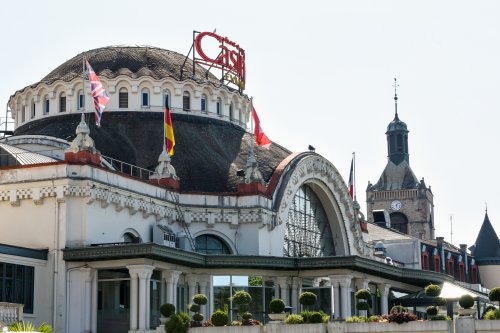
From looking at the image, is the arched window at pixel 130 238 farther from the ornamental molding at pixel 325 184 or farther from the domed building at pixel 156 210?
the ornamental molding at pixel 325 184

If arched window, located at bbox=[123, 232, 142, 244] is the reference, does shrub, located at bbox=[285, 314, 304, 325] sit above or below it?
below

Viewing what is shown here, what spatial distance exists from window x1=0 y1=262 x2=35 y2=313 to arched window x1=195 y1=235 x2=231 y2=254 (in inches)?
535

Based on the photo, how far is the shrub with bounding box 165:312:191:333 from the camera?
45.4 meters

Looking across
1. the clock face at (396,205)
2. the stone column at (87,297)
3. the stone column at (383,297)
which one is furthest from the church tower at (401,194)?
the stone column at (87,297)

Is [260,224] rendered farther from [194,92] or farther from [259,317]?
[194,92]

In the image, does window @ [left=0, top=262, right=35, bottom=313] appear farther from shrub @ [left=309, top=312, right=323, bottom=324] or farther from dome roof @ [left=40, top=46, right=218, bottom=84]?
dome roof @ [left=40, top=46, right=218, bottom=84]

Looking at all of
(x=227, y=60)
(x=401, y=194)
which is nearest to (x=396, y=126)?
(x=401, y=194)

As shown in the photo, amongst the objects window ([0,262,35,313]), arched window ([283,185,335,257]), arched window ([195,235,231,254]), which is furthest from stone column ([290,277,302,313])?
window ([0,262,35,313])

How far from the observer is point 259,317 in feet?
189

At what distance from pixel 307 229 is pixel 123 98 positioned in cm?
1502

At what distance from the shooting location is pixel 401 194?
14038cm

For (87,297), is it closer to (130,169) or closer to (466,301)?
(130,169)

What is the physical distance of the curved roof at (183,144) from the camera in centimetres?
6328

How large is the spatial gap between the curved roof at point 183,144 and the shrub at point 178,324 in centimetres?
1709
